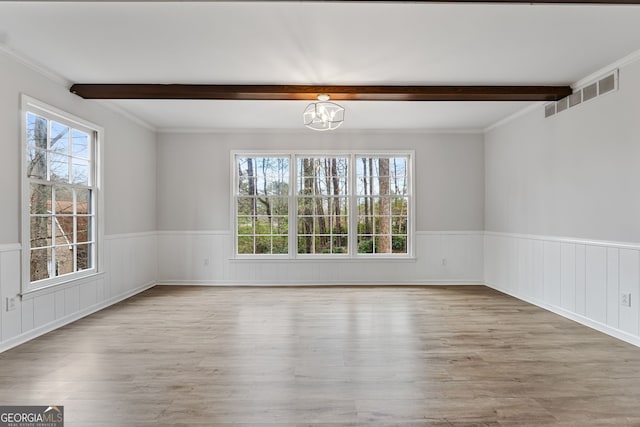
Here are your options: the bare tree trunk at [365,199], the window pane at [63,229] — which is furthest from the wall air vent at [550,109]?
the window pane at [63,229]

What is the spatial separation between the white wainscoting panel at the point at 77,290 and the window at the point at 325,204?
1.54m

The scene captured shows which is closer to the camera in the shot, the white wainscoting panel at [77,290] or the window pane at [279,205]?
the white wainscoting panel at [77,290]

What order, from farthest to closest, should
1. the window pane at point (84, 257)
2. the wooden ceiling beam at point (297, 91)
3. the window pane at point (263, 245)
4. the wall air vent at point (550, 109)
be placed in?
1. the window pane at point (263, 245)
2. the wall air vent at point (550, 109)
3. the window pane at point (84, 257)
4. the wooden ceiling beam at point (297, 91)

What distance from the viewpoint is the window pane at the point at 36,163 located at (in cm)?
362

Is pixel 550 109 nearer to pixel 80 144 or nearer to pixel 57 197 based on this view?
pixel 80 144

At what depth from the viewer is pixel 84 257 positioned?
4.51 m

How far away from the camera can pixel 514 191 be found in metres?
5.48

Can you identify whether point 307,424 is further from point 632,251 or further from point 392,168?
point 392,168

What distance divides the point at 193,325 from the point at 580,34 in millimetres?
4478

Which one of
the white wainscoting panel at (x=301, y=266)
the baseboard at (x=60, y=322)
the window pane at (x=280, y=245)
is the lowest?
the baseboard at (x=60, y=322)

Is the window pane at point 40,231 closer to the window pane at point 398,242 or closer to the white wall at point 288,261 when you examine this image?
the white wall at point 288,261

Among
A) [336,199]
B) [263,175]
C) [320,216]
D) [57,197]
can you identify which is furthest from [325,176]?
[57,197]

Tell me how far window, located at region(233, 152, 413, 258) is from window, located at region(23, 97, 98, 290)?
231cm

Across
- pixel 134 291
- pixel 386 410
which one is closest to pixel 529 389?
pixel 386 410
